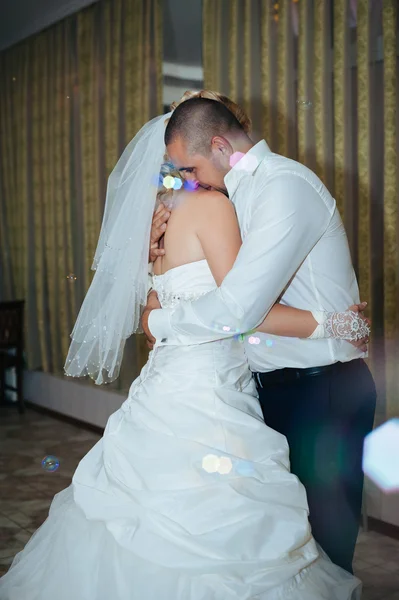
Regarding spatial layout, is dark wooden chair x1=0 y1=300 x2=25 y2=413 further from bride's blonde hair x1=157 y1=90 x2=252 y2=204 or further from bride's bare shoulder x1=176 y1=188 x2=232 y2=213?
bride's bare shoulder x1=176 y1=188 x2=232 y2=213

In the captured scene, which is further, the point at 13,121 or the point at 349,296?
the point at 13,121

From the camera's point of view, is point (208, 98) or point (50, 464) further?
point (50, 464)

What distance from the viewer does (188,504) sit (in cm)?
183

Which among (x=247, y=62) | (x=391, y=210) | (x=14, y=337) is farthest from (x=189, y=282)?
(x=14, y=337)

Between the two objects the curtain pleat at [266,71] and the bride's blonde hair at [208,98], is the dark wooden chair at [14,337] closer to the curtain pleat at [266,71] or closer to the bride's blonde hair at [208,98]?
the curtain pleat at [266,71]

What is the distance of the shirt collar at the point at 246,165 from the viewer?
6.20 ft

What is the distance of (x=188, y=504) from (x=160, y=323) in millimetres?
487

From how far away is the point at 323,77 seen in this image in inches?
134

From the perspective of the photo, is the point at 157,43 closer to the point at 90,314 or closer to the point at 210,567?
the point at 90,314

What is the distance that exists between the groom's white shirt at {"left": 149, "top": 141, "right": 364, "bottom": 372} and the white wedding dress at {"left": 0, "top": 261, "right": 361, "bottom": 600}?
0.13 meters

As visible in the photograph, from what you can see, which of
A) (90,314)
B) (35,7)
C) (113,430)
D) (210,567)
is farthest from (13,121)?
(210,567)

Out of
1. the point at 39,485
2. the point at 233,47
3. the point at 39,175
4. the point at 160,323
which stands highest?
the point at 233,47

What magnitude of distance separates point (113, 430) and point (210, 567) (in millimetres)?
486

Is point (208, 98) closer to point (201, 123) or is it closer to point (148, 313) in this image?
point (201, 123)
